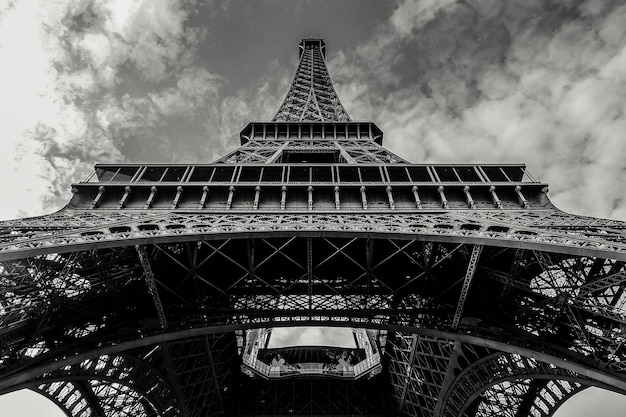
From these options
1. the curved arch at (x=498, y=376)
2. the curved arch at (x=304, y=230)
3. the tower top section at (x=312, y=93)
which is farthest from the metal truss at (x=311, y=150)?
the curved arch at (x=498, y=376)

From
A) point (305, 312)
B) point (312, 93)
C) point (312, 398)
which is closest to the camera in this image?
point (305, 312)

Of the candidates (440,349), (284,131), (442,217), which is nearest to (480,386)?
(440,349)

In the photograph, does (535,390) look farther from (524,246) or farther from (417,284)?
(524,246)

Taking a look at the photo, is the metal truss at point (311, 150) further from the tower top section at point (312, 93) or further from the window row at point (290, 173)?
the tower top section at point (312, 93)

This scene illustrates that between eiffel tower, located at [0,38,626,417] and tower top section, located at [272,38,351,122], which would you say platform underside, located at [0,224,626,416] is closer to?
eiffel tower, located at [0,38,626,417]

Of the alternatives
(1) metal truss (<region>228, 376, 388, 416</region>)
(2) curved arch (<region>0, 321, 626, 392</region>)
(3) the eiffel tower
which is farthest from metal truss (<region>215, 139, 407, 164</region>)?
(1) metal truss (<region>228, 376, 388, 416</region>)

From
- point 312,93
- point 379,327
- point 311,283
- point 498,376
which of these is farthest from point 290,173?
point 312,93

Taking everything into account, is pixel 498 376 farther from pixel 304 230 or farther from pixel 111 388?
pixel 111 388
